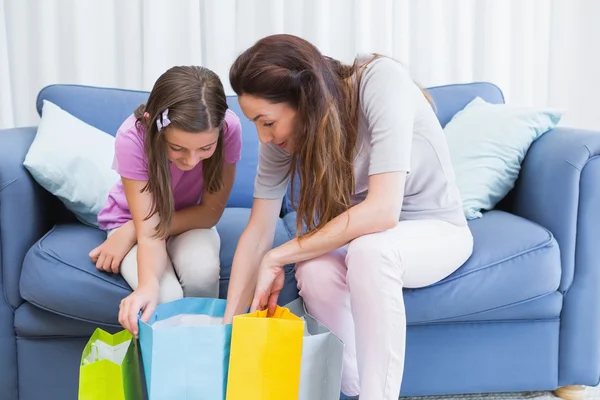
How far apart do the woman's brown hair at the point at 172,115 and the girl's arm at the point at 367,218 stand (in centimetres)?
32

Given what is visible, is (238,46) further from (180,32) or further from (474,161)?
(474,161)

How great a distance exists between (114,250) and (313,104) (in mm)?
567

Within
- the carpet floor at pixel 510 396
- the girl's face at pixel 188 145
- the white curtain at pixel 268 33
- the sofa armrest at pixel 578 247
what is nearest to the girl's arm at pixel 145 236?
the girl's face at pixel 188 145

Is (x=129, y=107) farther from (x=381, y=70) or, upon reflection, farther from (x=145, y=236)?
(x=381, y=70)

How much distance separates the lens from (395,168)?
128 cm

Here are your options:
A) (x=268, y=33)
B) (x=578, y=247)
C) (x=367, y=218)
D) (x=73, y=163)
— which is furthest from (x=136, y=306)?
(x=268, y=33)

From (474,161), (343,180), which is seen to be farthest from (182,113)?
(474,161)

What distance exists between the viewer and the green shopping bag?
1.11 meters

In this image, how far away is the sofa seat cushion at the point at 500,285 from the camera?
1.42 metres

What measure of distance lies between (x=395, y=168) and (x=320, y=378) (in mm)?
434

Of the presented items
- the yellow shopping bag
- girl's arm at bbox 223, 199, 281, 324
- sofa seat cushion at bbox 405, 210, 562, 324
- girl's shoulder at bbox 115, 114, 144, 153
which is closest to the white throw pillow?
girl's shoulder at bbox 115, 114, 144, 153

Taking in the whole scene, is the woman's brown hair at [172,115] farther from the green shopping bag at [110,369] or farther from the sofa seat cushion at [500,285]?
the sofa seat cushion at [500,285]

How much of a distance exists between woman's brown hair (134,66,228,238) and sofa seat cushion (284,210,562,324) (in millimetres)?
562

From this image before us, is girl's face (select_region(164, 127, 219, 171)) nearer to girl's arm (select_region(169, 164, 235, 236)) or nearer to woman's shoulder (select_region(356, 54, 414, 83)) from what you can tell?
girl's arm (select_region(169, 164, 235, 236))
